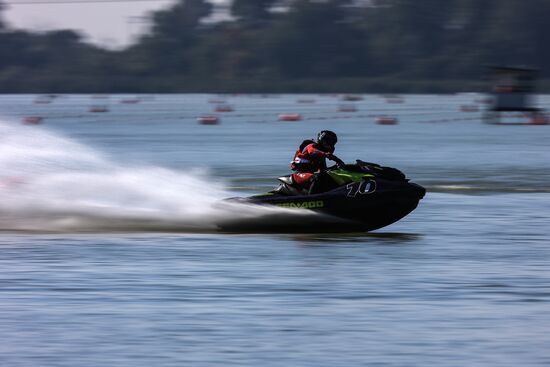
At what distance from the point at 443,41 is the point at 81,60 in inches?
1778

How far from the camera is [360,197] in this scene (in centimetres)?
1602

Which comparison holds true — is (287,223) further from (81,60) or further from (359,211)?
(81,60)

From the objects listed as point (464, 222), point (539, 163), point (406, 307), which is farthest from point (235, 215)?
point (539, 163)

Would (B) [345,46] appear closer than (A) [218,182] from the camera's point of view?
No

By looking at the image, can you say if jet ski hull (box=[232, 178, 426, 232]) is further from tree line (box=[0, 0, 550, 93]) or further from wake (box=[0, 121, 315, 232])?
tree line (box=[0, 0, 550, 93])

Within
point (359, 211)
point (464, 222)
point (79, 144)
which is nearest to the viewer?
point (359, 211)

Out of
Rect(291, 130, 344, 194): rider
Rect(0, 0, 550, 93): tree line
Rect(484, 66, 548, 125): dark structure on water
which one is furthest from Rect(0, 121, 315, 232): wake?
Rect(0, 0, 550, 93): tree line

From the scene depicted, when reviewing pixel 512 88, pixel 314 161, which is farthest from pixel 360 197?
pixel 512 88

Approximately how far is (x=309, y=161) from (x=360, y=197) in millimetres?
→ 772

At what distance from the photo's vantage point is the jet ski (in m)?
16.0

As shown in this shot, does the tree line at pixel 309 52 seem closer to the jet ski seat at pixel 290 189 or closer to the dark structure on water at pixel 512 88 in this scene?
the dark structure on water at pixel 512 88

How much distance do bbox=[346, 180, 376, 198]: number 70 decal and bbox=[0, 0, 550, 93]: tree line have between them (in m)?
126

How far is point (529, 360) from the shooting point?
9.66 metres

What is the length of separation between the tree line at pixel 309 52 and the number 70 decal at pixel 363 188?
12645 cm
